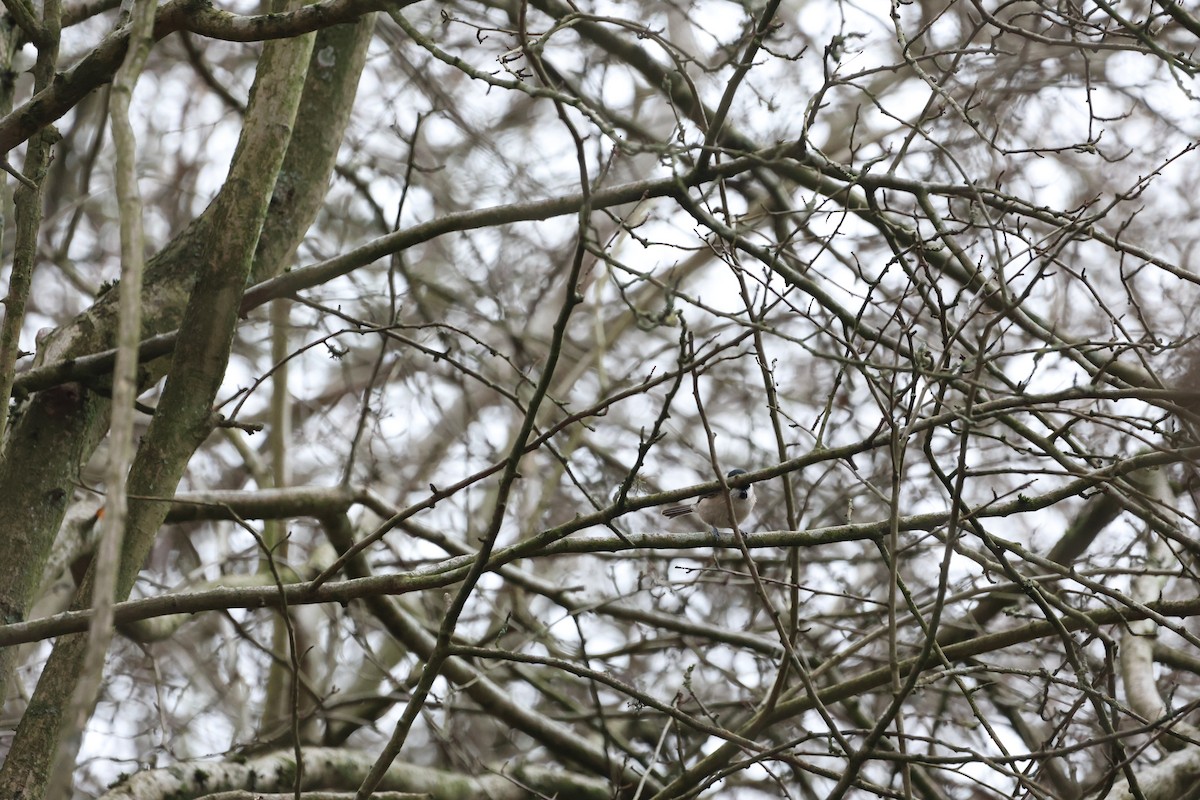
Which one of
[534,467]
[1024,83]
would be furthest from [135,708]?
[1024,83]

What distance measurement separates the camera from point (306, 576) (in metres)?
4.96

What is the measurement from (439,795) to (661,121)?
221 inches

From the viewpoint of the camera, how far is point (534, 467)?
311 inches

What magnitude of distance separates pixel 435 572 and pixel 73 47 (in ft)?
19.8

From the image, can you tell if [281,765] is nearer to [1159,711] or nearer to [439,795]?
[439,795]

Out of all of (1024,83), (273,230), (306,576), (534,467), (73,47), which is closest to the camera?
(273,230)

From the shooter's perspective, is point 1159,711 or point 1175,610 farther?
point 1159,711

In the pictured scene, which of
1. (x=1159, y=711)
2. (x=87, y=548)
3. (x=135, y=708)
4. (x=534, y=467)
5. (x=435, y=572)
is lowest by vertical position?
→ (x=1159, y=711)

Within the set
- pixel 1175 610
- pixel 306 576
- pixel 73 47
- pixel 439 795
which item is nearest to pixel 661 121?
pixel 73 47

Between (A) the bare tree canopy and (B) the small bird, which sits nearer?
(A) the bare tree canopy

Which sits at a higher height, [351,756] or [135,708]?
[135,708]

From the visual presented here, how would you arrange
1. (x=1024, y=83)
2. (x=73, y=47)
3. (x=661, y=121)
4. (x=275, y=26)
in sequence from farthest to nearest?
(x=661, y=121), (x=73, y=47), (x=1024, y=83), (x=275, y=26)

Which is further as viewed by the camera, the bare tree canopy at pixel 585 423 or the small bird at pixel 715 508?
the small bird at pixel 715 508

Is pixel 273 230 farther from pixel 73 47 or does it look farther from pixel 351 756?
pixel 73 47
